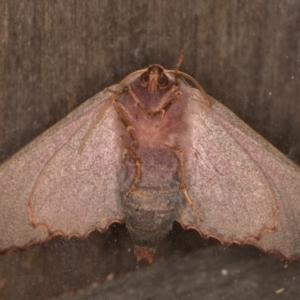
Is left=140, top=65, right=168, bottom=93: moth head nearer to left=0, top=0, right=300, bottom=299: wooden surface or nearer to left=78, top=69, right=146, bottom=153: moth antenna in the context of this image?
left=78, top=69, right=146, bottom=153: moth antenna

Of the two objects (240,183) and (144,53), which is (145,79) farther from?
(240,183)

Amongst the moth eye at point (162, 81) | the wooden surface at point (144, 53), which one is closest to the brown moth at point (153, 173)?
the moth eye at point (162, 81)

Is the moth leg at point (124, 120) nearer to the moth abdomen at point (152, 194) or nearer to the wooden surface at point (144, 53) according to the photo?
the moth abdomen at point (152, 194)

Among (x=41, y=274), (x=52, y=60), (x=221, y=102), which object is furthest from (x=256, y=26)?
(x=41, y=274)

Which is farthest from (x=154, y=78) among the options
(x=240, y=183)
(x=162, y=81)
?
(x=240, y=183)

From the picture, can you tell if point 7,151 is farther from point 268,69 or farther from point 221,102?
point 268,69
